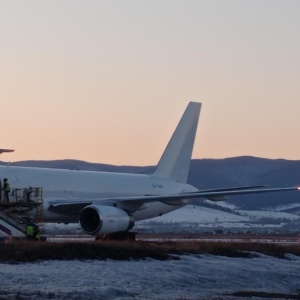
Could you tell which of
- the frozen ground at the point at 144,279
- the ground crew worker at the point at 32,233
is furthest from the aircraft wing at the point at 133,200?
the frozen ground at the point at 144,279

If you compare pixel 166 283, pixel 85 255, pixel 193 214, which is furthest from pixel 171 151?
pixel 193 214

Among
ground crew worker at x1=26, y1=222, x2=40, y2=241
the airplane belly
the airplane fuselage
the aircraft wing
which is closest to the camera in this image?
ground crew worker at x1=26, y1=222, x2=40, y2=241

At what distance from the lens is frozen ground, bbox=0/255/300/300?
2316cm

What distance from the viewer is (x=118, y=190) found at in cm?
5116

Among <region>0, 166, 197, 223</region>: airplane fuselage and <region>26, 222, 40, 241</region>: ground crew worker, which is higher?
<region>0, 166, 197, 223</region>: airplane fuselage

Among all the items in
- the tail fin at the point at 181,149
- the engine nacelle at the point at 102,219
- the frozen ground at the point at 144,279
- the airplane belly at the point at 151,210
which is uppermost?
the tail fin at the point at 181,149

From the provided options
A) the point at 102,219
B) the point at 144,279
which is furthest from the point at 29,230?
the point at 144,279

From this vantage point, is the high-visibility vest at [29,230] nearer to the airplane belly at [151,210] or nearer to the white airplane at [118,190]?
the white airplane at [118,190]

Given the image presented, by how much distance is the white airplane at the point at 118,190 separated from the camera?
42656mm

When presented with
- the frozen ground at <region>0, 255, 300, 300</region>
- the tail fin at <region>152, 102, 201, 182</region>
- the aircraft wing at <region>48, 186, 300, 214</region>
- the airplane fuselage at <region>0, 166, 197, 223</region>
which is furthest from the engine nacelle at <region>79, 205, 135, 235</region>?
the tail fin at <region>152, 102, 201, 182</region>

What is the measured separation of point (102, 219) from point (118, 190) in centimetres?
967

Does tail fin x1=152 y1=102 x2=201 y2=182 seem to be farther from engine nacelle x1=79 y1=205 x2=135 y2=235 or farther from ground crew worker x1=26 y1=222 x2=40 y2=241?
ground crew worker x1=26 y1=222 x2=40 y2=241

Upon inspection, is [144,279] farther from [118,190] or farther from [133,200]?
[118,190]

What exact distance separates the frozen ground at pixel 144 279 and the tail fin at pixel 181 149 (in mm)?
23569
